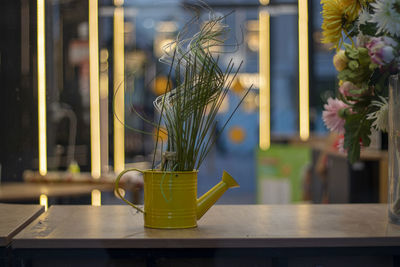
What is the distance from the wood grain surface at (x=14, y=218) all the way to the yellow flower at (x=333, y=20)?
76cm

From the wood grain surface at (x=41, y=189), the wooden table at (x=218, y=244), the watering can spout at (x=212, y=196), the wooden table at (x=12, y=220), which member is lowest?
the wood grain surface at (x=41, y=189)

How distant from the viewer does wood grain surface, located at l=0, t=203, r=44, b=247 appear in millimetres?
1125

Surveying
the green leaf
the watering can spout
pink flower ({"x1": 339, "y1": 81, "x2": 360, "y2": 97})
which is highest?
pink flower ({"x1": 339, "y1": 81, "x2": 360, "y2": 97})

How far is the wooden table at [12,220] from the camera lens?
43.5 inches

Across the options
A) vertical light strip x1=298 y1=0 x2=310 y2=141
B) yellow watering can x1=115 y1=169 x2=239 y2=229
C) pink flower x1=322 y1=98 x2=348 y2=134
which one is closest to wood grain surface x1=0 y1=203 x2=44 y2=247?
yellow watering can x1=115 y1=169 x2=239 y2=229

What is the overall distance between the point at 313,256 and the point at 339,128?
0.37m

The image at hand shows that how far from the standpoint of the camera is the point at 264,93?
6.42 metres

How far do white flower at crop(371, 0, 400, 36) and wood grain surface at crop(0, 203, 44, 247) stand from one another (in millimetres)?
809

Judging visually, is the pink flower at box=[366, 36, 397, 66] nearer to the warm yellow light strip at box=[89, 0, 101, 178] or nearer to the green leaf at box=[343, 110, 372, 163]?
the green leaf at box=[343, 110, 372, 163]

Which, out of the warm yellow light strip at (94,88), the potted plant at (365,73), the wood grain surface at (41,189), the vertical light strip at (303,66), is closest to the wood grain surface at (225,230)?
the potted plant at (365,73)

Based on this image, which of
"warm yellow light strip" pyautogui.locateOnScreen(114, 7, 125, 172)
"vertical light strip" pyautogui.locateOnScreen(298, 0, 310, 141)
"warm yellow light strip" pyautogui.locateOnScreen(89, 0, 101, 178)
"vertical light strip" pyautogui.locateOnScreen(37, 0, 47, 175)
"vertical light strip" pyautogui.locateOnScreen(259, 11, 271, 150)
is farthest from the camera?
"vertical light strip" pyautogui.locateOnScreen(259, 11, 271, 150)

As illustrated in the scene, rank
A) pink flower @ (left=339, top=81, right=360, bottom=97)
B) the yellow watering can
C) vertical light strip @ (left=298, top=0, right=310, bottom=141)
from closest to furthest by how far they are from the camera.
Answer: the yellow watering can
pink flower @ (left=339, top=81, right=360, bottom=97)
vertical light strip @ (left=298, top=0, right=310, bottom=141)

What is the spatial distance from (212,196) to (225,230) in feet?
0.38

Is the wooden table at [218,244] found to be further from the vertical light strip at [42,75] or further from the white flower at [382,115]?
the vertical light strip at [42,75]
